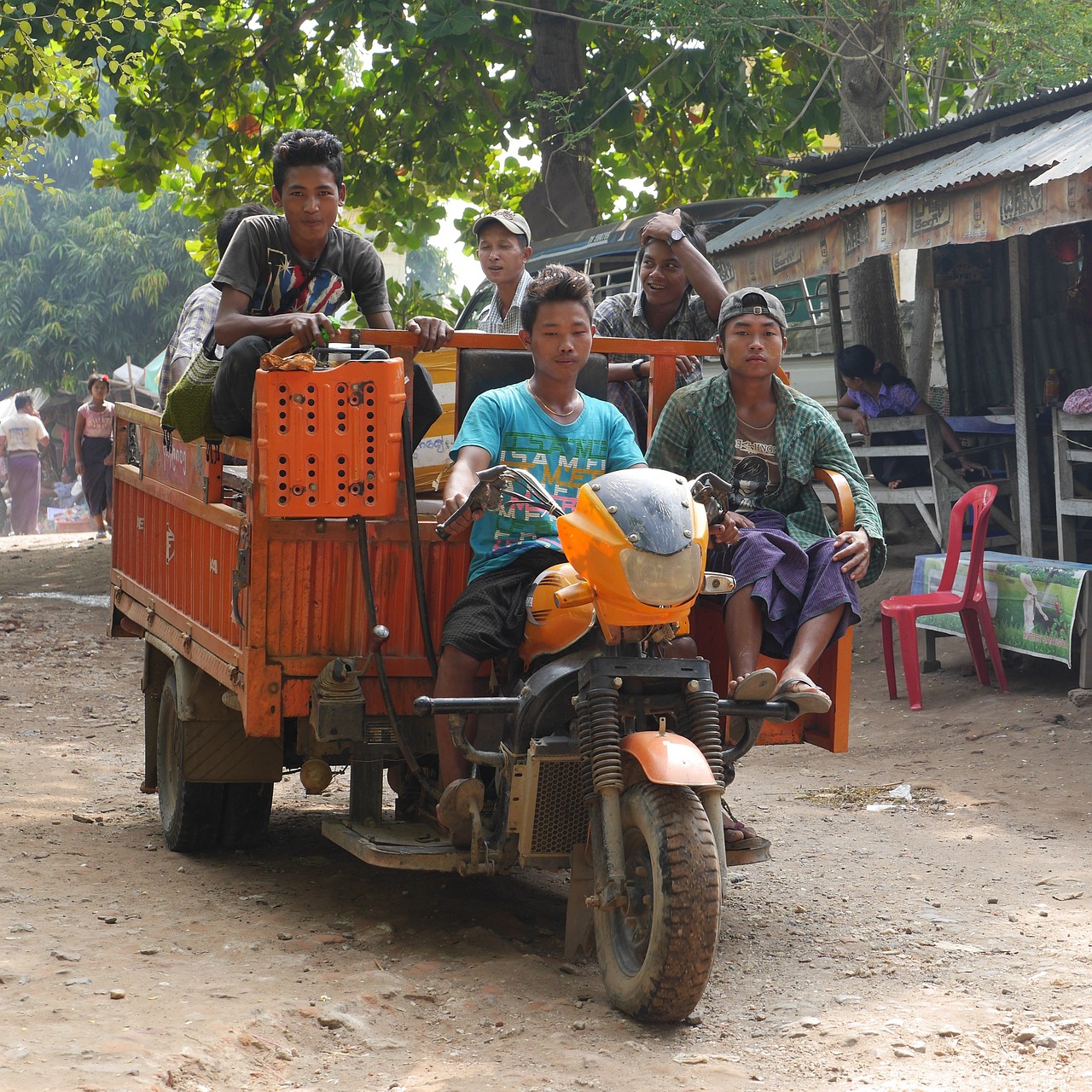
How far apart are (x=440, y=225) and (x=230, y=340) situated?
12.4 meters

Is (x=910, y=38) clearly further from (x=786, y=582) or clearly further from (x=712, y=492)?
(x=712, y=492)

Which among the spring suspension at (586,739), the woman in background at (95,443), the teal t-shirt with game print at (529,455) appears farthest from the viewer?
the woman in background at (95,443)

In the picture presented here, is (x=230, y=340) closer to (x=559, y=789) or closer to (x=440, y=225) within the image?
(x=559, y=789)

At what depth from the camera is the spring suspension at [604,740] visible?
140 inches

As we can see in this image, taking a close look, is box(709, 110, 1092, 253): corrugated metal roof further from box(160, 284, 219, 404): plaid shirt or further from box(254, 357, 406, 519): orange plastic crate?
box(254, 357, 406, 519): orange plastic crate

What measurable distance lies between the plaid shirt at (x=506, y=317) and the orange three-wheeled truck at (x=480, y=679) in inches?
35.1

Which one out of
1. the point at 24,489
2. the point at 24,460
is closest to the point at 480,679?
the point at 24,460

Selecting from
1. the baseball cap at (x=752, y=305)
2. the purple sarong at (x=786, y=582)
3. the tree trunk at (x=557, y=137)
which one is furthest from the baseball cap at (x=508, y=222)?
the tree trunk at (x=557, y=137)

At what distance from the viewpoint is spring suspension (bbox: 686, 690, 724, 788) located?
145 inches

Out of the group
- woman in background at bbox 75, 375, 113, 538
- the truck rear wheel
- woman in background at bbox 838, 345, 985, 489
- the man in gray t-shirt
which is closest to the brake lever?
the man in gray t-shirt

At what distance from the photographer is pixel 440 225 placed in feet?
54.3

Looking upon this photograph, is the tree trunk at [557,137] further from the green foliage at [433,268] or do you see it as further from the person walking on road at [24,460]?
the green foliage at [433,268]

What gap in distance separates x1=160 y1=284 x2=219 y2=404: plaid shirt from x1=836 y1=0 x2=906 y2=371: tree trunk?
275 inches

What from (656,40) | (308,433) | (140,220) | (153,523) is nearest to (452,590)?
(308,433)
